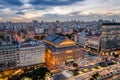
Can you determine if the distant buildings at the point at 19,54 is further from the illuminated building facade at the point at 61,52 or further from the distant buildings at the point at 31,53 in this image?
the illuminated building facade at the point at 61,52

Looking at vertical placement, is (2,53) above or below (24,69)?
above

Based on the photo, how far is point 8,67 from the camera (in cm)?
3653

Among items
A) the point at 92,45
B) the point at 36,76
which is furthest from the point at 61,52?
the point at 92,45

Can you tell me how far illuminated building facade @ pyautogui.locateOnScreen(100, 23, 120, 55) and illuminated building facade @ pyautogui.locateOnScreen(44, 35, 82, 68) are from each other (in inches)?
505

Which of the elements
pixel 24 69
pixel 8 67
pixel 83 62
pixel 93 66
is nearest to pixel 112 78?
pixel 93 66

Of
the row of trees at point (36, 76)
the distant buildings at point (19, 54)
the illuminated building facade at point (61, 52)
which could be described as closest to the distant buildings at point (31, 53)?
the distant buildings at point (19, 54)

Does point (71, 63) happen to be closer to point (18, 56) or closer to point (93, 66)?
point (93, 66)

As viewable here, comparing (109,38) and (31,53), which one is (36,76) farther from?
(109,38)

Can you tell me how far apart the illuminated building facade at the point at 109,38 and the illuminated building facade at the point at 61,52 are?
1282cm

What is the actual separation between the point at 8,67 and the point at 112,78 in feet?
82.1

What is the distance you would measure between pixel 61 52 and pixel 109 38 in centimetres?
2194

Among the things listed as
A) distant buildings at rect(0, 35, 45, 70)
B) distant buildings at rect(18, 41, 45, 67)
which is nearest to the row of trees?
distant buildings at rect(0, 35, 45, 70)

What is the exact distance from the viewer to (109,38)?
5656 centimetres

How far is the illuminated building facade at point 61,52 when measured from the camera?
43594 millimetres
